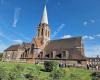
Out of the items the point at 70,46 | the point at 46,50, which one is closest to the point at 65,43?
the point at 70,46

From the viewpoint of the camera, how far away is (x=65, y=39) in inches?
2579

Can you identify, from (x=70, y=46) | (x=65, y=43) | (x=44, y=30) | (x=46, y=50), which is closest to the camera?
(x=70, y=46)

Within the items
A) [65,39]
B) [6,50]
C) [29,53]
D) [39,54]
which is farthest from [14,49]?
[65,39]

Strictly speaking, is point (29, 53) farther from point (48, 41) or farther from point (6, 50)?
point (6, 50)

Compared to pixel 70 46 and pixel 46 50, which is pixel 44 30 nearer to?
pixel 46 50

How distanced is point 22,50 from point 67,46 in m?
25.7

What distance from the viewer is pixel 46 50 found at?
64.3 m

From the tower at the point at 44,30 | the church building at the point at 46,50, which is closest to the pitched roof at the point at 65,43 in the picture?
the church building at the point at 46,50

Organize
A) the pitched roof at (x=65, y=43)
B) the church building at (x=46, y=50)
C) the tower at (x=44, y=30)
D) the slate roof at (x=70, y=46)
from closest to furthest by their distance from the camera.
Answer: the slate roof at (x=70, y=46) < the church building at (x=46, y=50) < the pitched roof at (x=65, y=43) < the tower at (x=44, y=30)

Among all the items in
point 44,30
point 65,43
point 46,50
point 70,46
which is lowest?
point 46,50

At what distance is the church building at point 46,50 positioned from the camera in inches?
2186

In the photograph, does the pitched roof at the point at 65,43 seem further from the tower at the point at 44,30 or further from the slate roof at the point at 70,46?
the tower at the point at 44,30

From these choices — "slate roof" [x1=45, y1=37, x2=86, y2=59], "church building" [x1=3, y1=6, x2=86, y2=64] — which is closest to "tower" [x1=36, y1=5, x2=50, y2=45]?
"church building" [x1=3, y1=6, x2=86, y2=64]

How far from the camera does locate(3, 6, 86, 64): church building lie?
182 ft
